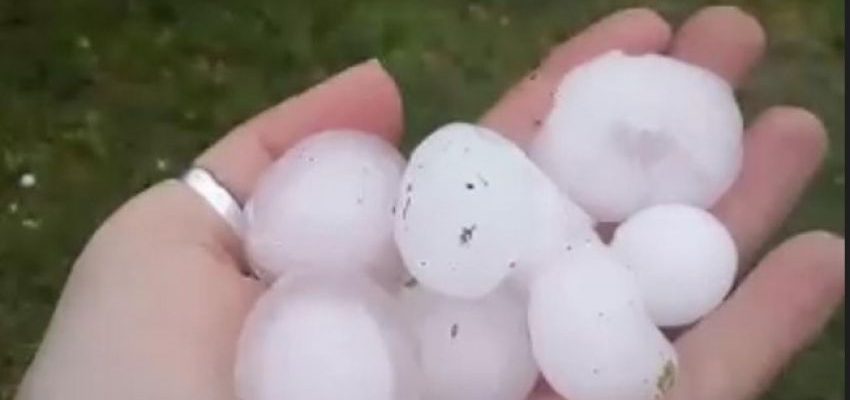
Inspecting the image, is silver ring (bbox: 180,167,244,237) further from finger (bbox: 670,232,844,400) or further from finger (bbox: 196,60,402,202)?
finger (bbox: 670,232,844,400)

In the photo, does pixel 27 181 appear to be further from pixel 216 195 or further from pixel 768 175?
pixel 768 175

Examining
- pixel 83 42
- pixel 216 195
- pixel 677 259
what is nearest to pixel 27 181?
pixel 83 42

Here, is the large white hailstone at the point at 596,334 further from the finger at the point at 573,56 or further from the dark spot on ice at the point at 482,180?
the finger at the point at 573,56

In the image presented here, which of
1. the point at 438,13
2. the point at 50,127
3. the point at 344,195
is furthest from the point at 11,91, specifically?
the point at 344,195

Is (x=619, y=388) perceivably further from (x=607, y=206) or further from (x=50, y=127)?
(x=50, y=127)

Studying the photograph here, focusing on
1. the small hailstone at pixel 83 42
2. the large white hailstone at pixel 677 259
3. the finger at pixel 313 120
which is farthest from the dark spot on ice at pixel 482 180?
the small hailstone at pixel 83 42

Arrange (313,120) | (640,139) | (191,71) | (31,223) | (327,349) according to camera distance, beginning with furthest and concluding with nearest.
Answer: (191,71), (31,223), (313,120), (640,139), (327,349)
